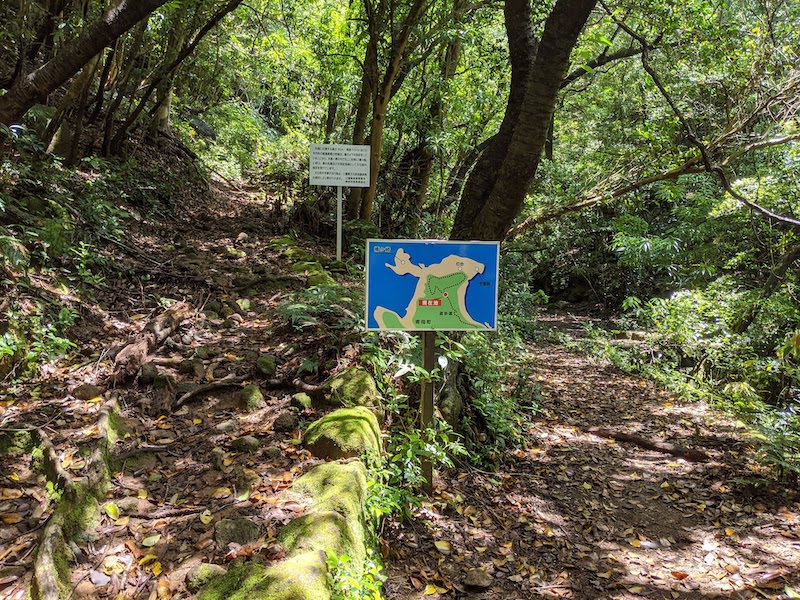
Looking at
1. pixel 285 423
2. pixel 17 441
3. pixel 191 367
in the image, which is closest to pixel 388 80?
pixel 191 367

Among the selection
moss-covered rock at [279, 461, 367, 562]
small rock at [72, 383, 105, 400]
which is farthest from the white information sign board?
moss-covered rock at [279, 461, 367, 562]

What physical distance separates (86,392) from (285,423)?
4.99 feet

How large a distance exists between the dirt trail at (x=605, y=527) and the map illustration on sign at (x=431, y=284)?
142 cm

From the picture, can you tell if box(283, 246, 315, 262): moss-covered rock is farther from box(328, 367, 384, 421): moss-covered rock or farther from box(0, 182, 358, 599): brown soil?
box(328, 367, 384, 421): moss-covered rock

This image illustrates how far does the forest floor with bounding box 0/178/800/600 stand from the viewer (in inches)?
108

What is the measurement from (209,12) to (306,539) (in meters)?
9.54

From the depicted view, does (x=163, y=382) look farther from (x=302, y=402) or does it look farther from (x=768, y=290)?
(x=768, y=290)

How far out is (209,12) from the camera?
9320 millimetres

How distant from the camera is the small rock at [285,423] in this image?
3.90 metres

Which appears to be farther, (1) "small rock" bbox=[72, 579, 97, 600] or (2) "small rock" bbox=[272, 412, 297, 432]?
(2) "small rock" bbox=[272, 412, 297, 432]

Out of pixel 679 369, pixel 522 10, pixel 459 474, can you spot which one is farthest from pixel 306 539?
pixel 679 369

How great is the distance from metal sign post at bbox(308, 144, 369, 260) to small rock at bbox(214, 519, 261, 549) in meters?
6.06

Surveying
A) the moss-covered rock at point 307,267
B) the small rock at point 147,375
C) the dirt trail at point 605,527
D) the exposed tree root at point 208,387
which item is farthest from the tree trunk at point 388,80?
the small rock at point 147,375

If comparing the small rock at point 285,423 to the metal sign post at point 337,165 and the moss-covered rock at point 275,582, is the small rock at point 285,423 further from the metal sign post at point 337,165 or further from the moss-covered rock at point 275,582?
the metal sign post at point 337,165
